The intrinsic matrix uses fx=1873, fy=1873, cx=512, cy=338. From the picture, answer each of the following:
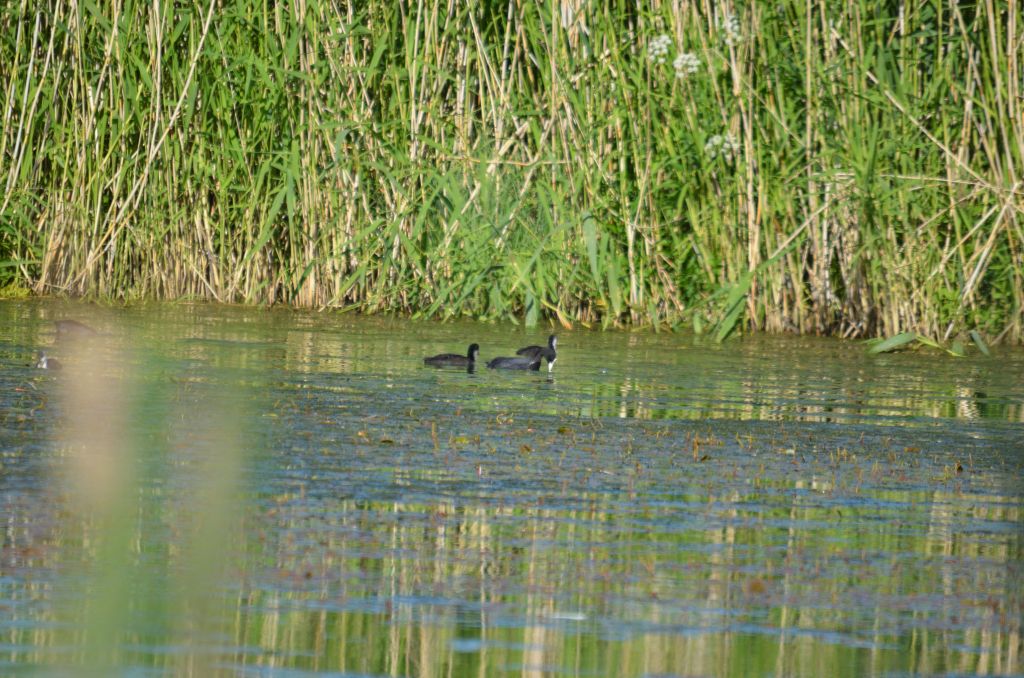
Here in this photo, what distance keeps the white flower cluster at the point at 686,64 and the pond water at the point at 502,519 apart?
205 cm

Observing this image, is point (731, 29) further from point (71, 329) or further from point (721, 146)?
point (71, 329)

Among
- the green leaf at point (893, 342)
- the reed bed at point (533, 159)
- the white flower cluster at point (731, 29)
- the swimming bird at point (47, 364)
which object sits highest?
the white flower cluster at point (731, 29)

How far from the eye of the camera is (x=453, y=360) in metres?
8.98

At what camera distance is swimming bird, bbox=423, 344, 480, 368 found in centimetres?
896

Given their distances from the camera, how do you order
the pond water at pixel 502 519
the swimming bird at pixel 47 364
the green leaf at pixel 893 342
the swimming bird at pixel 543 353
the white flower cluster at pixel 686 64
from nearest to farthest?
1. the pond water at pixel 502 519
2. the swimming bird at pixel 47 364
3. the swimming bird at pixel 543 353
4. the green leaf at pixel 893 342
5. the white flower cluster at pixel 686 64

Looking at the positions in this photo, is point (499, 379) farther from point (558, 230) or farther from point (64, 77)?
point (64, 77)

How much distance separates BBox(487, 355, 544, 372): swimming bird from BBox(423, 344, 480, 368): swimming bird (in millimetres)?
102

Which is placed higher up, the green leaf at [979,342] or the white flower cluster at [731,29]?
the white flower cluster at [731,29]

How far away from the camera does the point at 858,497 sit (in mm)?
5730

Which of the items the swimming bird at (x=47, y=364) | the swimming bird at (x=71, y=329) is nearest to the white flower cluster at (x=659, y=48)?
the swimming bird at (x=71, y=329)

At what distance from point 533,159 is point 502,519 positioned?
6281mm

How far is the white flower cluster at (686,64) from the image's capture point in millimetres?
10453

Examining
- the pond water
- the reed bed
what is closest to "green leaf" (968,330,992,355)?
the reed bed

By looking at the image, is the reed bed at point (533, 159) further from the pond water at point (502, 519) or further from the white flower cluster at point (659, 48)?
the pond water at point (502, 519)
